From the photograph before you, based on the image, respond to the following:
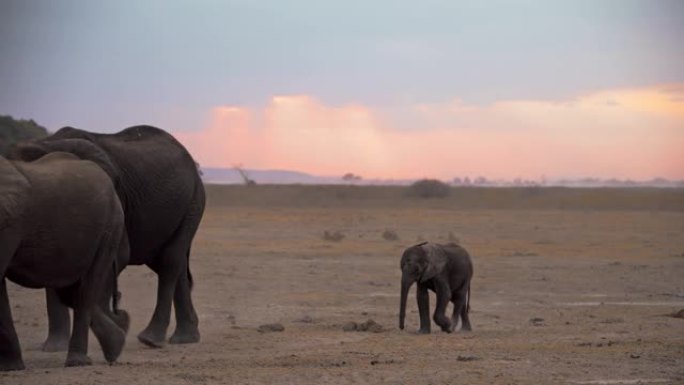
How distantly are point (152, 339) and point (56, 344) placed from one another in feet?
3.70

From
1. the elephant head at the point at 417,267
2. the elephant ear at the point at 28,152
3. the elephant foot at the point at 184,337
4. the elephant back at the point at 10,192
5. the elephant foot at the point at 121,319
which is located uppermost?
the elephant ear at the point at 28,152

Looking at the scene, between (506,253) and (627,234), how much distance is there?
11.7 metres

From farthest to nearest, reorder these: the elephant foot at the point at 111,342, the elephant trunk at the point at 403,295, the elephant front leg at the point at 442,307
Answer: the elephant front leg at the point at 442,307
the elephant trunk at the point at 403,295
the elephant foot at the point at 111,342

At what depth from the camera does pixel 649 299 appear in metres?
19.6

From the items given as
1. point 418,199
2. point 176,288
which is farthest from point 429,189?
point 176,288

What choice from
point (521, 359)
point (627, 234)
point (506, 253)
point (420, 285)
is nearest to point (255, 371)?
point (521, 359)

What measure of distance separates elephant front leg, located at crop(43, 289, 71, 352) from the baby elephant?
4.28 m

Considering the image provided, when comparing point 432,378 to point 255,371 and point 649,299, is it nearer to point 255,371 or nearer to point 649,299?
point 255,371

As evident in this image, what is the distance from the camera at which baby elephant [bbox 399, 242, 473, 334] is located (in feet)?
49.1

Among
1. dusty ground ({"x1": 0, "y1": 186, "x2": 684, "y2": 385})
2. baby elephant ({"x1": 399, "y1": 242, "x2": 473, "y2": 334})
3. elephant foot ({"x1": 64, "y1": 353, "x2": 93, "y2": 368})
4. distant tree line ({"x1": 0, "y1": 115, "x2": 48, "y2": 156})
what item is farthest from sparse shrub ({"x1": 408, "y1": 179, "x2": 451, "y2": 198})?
elephant foot ({"x1": 64, "y1": 353, "x2": 93, "y2": 368})

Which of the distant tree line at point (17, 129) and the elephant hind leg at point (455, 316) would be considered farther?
A: the distant tree line at point (17, 129)

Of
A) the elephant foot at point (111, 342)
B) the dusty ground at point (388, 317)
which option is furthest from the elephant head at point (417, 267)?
the elephant foot at point (111, 342)

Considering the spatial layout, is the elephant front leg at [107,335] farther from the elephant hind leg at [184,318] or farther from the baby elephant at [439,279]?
the baby elephant at [439,279]

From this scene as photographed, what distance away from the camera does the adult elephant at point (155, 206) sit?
42.3 feet
